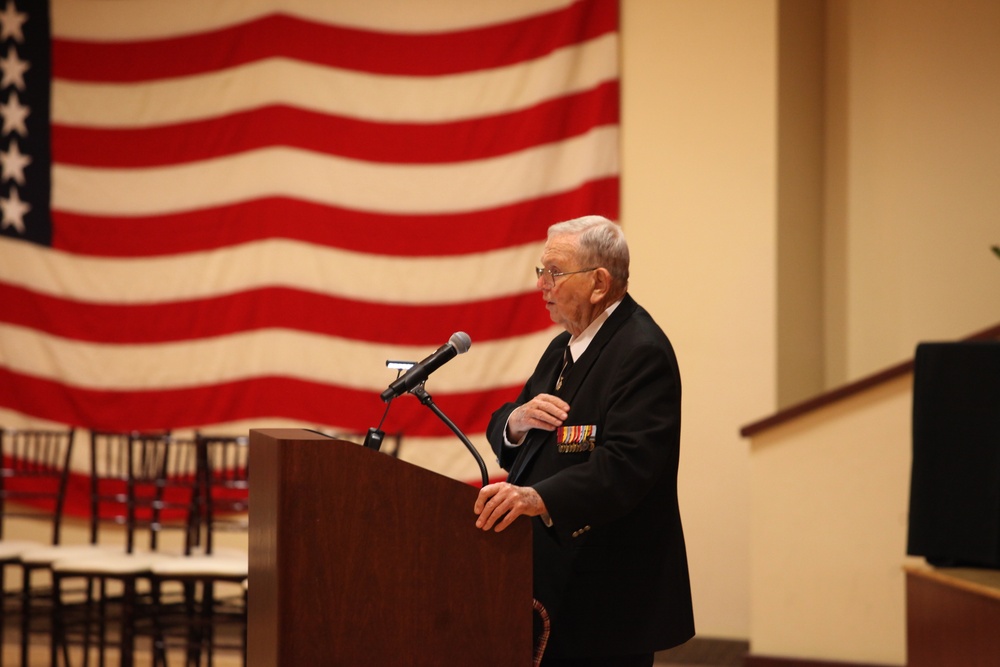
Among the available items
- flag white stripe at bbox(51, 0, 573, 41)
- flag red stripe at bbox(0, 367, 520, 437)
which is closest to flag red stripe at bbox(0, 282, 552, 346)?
flag red stripe at bbox(0, 367, 520, 437)

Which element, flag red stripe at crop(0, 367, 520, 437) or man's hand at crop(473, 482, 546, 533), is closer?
man's hand at crop(473, 482, 546, 533)

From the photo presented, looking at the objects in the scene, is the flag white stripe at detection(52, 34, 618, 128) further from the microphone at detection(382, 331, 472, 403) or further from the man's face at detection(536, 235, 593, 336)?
the microphone at detection(382, 331, 472, 403)

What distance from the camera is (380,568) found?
1.89 meters

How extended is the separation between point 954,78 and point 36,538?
548 centimetres

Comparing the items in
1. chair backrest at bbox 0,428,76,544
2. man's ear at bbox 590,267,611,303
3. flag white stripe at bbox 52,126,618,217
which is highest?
flag white stripe at bbox 52,126,618,217

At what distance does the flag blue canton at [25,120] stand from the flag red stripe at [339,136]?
13 centimetres

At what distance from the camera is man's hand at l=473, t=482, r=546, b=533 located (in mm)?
1928

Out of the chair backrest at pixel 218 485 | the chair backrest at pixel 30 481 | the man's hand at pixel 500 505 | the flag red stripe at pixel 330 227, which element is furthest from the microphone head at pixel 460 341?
the chair backrest at pixel 30 481

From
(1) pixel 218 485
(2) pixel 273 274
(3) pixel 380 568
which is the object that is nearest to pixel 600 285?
(3) pixel 380 568

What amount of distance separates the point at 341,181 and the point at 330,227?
0.85ft

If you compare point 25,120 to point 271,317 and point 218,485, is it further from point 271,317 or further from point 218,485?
point 218,485

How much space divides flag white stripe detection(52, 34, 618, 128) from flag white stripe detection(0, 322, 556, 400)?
1.24 m

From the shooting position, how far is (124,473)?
6.28 metres

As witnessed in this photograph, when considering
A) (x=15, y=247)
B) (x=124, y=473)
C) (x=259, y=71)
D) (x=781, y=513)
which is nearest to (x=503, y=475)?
(x=781, y=513)
